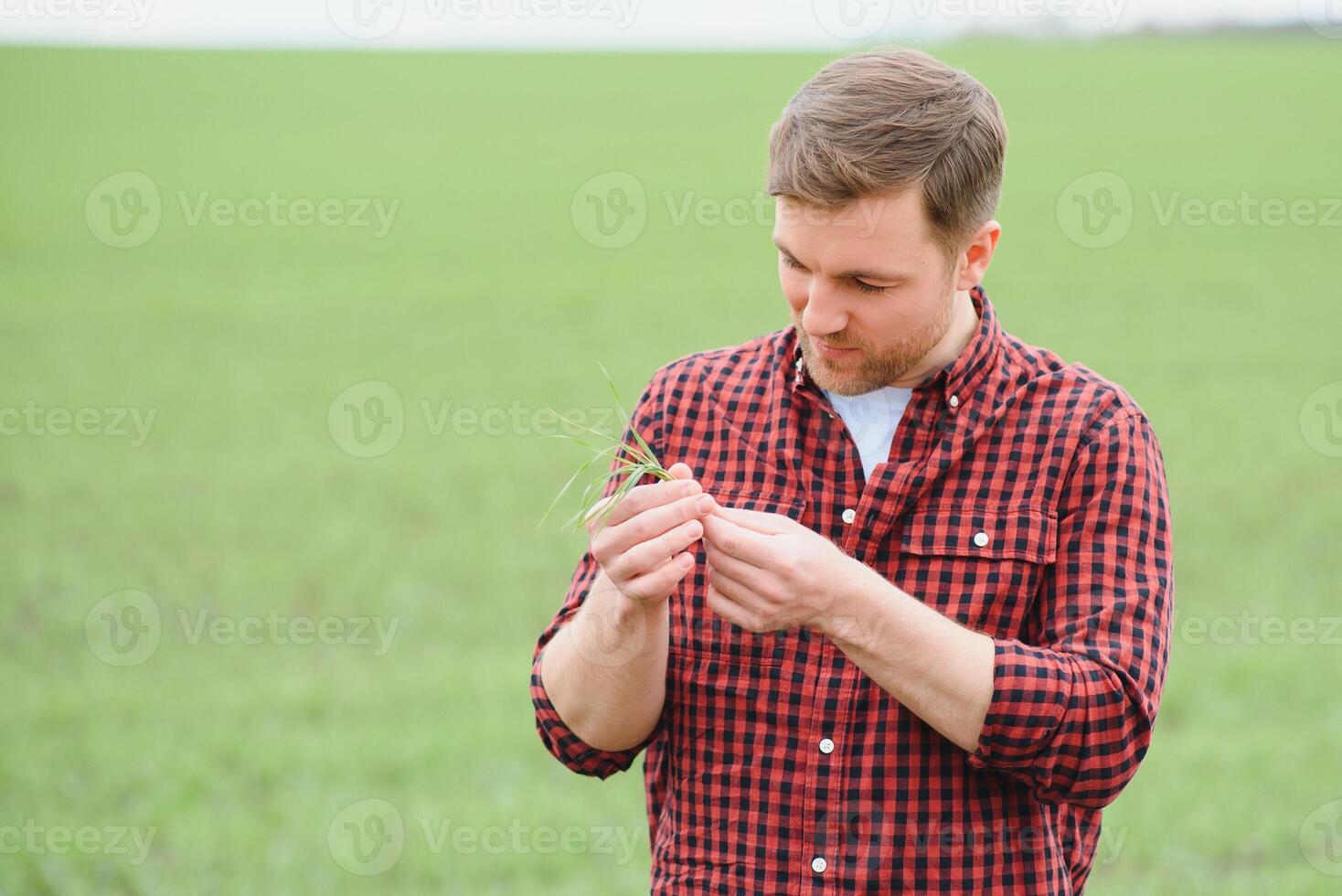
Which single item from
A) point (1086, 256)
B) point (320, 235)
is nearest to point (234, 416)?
point (320, 235)

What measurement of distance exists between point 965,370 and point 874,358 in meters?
0.18

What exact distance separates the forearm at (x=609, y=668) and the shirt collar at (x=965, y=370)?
1.74ft

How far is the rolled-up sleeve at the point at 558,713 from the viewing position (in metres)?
2.70

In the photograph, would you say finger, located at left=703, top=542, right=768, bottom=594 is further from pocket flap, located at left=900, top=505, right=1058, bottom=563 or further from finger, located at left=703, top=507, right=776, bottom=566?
pocket flap, located at left=900, top=505, right=1058, bottom=563

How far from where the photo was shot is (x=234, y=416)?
40.1 feet

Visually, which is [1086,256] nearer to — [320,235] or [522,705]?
[320,235]

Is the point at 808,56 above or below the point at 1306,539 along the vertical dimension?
above

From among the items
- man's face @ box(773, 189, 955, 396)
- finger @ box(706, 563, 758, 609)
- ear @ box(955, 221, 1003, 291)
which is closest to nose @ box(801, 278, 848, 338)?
man's face @ box(773, 189, 955, 396)

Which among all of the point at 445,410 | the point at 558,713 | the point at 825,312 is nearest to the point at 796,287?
the point at 825,312

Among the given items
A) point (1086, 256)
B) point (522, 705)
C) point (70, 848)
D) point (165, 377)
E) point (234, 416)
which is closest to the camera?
point (70, 848)

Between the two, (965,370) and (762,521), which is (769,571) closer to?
(762,521)

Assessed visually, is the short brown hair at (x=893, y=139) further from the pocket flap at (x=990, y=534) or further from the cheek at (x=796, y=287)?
the pocket flap at (x=990, y=534)

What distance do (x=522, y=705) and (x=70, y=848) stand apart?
7.13ft

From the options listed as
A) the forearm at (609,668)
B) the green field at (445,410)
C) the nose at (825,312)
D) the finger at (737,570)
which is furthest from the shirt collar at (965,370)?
the green field at (445,410)
